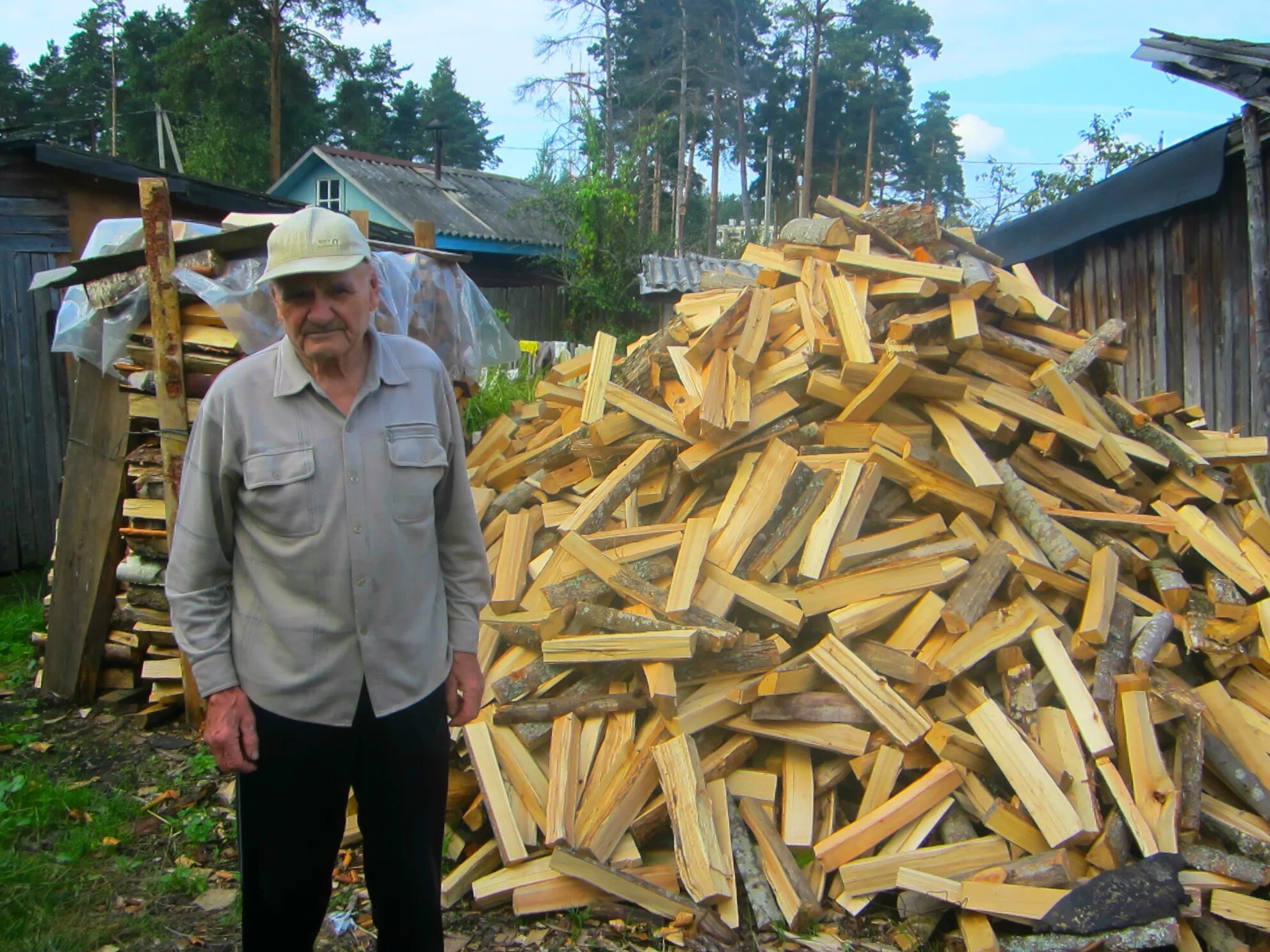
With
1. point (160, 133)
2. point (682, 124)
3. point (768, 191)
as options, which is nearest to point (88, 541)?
point (682, 124)

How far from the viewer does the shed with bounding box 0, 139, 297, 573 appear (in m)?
7.89

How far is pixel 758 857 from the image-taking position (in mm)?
3533

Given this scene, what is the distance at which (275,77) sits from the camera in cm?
2517

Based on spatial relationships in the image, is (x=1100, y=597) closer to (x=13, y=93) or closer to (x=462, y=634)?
(x=462, y=634)

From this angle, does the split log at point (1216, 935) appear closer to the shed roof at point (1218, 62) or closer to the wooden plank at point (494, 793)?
the wooden plank at point (494, 793)

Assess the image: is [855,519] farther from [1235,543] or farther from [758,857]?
[1235,543]

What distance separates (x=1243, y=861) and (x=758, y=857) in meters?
1.65

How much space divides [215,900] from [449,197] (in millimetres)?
20424

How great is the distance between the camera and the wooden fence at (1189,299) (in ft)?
21.1

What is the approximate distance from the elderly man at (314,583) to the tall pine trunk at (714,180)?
26.4 meters

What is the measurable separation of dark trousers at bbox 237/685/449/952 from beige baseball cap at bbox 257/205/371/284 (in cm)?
→ 102

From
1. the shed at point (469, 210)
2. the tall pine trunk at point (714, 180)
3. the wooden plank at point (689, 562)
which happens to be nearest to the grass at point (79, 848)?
the wooden plank at point (689, 562)

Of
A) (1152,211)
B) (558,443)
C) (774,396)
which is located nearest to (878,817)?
(774,396)

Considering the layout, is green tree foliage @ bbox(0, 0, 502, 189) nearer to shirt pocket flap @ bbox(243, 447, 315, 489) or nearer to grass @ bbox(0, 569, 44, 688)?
grass @ bbox(0, 569, 44, 688)
